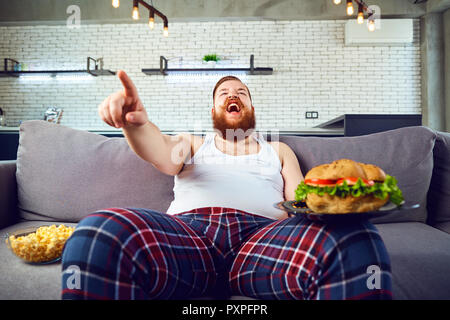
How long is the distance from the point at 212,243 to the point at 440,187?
121cm

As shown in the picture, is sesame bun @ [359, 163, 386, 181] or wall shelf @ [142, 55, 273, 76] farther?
wall shelf @ [142, 55, 273, 76]

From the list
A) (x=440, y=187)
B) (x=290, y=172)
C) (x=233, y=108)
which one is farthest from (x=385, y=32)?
(x=290, y=172)

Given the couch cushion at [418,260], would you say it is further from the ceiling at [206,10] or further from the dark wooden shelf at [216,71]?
the ceiling at [206,10]

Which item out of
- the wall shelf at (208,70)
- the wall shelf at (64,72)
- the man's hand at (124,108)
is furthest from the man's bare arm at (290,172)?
the wall shelf at (64,72)

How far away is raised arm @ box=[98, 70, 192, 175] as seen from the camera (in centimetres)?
93

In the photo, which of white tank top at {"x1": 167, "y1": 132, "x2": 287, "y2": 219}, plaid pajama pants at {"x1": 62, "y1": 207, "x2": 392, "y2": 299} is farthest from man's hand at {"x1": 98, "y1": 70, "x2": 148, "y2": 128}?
white tank top at {"x1": 167, "y1": 132, "x2": 287, "y2": 219}

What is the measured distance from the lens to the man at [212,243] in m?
0.76

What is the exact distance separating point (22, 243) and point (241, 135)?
3.10 ft

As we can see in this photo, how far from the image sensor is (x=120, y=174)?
1.56m

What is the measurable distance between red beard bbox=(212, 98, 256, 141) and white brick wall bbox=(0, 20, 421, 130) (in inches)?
150

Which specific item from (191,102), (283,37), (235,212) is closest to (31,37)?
(191,102)

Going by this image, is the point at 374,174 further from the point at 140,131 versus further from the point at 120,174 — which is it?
the point at 120,174

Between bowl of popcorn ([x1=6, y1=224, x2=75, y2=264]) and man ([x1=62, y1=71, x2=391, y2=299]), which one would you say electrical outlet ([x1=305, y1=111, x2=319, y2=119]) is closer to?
man ([x1=62, y1=71, x2=391, y2=299])
